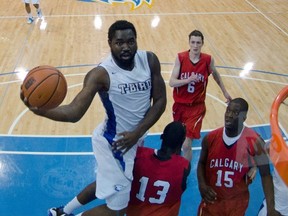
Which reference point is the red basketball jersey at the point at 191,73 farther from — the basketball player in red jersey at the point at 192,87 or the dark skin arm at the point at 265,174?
the dark skin arm at the point at 265,174

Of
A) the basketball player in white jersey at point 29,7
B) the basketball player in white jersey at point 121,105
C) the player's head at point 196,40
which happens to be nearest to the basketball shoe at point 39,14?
the basketball player in white jersey at point 29,7

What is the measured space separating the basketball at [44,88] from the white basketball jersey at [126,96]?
13.8 inches

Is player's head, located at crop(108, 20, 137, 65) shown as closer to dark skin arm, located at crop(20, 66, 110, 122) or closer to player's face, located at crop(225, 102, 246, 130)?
dark skin arm, located at crop(20, 66, 110, 122)

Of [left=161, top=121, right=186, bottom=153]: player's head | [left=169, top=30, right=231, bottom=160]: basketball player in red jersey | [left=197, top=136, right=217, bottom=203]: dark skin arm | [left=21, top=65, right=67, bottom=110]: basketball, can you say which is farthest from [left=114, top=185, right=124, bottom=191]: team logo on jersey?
[left=169, top=30, right=231, bottom=160]: basketball player in red jersey

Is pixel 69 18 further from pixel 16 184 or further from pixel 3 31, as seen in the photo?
pixel 16 184

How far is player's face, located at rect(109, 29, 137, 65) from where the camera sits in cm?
274

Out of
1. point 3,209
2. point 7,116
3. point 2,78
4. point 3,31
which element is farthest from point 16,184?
point 3,31

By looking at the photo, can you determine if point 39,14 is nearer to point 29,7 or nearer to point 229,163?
point 29,7

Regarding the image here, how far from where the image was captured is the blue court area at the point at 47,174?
4.11m

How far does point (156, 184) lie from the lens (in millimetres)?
2746

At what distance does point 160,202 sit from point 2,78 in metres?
5.14

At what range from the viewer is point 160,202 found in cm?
283

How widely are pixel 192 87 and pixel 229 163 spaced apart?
1522 millimetres

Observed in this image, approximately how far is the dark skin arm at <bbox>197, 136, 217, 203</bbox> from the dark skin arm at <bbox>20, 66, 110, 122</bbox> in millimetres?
984
